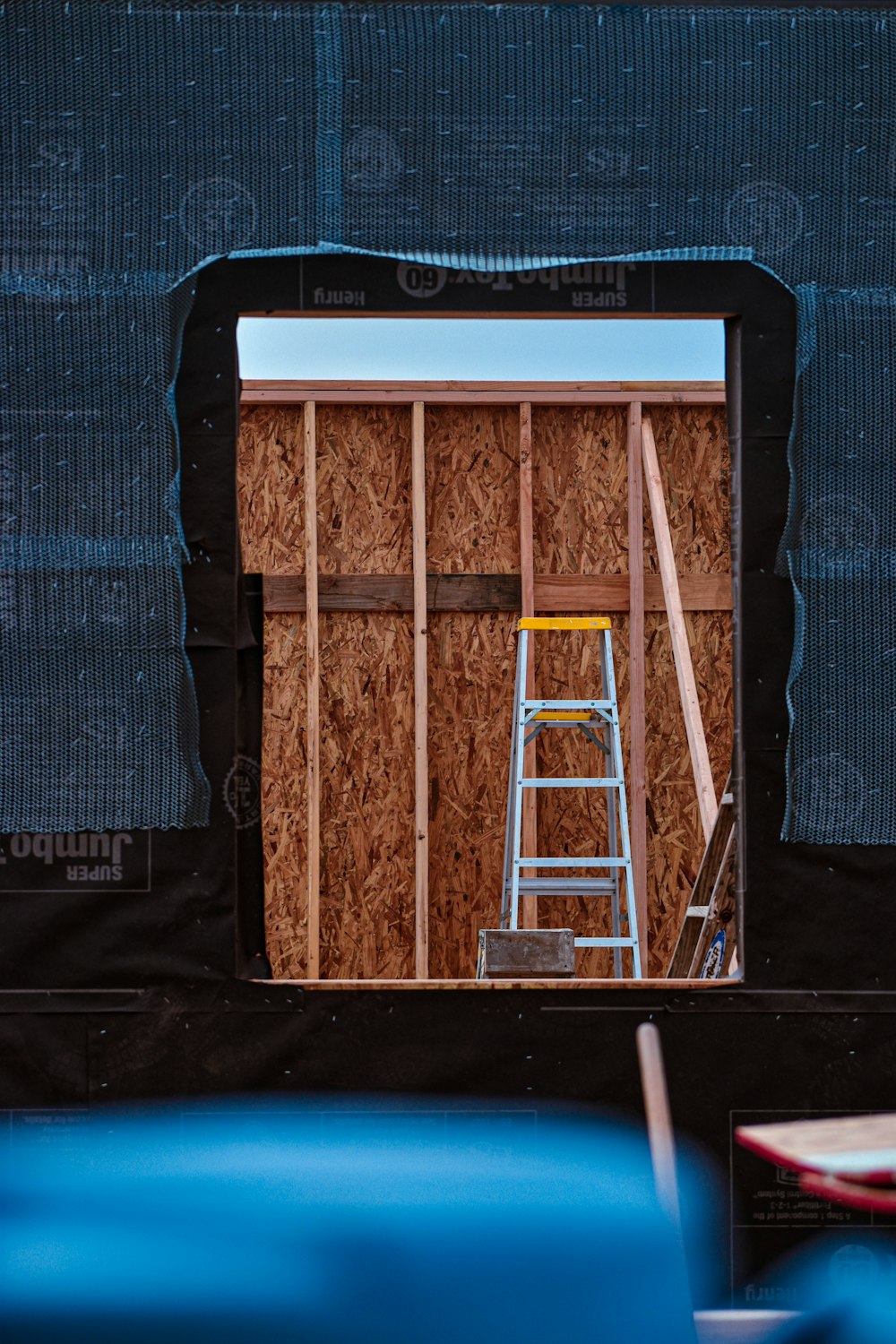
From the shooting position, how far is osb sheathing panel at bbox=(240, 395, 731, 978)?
718cm

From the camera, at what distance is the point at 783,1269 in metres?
3.56

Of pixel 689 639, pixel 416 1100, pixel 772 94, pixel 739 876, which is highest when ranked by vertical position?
pixel 772 94

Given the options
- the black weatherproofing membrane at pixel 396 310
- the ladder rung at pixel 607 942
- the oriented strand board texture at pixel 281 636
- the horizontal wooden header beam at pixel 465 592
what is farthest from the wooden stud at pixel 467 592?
the black weatherproofing membrane at pixel 396 310

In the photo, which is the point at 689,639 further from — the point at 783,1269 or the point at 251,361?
the point at 783,1269

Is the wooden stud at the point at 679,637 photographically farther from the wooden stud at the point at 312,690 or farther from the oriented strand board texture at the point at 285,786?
the oriented strand board texture at the point at 285,786

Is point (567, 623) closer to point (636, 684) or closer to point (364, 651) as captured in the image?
point (636, 684)

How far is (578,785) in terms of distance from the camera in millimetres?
6164

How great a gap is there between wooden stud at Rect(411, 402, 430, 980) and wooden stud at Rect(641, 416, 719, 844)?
1130mm

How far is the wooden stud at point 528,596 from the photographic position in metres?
7.12

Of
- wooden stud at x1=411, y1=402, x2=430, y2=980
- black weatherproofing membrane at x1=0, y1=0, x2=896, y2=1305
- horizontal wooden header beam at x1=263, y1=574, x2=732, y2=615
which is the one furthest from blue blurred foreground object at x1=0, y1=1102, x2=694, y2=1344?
horizontal wooden header beam at x1=263, y1=574, x2=732, y2=615

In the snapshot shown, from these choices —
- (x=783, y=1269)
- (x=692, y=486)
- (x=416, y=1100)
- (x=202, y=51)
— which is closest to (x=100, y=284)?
(x=202, y=51)

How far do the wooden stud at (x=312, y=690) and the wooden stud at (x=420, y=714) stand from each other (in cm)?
48

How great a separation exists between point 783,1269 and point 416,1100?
1.00 m

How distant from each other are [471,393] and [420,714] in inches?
63.4
